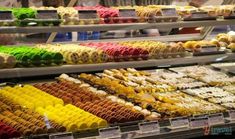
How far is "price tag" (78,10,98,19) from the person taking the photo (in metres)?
3.37

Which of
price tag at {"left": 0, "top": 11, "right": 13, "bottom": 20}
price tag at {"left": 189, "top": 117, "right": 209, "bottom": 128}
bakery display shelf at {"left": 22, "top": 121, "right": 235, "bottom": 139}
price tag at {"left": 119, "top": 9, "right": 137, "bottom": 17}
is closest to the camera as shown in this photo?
bakery display shelf at {"left": 22, "top": 121, "right": 235, "bottom": 139}

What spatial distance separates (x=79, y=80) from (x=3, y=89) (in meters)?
0.64

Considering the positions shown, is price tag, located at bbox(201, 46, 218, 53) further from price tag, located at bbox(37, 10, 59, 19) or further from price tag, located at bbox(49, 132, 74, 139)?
price tag, located at bbox(49, 132, 74, 139)

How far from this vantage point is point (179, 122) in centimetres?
306

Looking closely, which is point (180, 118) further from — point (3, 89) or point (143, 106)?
point (3, 89)

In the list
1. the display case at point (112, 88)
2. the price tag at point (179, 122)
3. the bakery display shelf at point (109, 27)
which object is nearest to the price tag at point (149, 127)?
the display case at point (112, 88)

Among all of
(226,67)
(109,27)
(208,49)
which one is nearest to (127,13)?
(109,27)

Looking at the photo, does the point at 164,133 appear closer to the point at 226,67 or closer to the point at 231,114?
the point at 231,114

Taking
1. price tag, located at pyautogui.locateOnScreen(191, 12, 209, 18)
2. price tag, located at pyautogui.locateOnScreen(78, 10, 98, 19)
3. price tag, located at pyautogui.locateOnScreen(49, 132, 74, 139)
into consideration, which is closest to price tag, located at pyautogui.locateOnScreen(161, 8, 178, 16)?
price tag, located at pyautogui.locateOnScreen(191, 12, 209, 18)

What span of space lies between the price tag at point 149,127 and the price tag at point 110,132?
0.18m

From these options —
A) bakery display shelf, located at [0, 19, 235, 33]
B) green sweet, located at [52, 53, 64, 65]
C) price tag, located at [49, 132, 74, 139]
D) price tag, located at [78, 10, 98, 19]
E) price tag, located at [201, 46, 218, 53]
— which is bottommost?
price tag, located at [49, 132, 74, 139]

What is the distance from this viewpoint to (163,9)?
3.72m

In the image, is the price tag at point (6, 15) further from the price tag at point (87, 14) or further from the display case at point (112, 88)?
the price tag at point (87, 14)

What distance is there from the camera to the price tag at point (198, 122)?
10.2 ft
